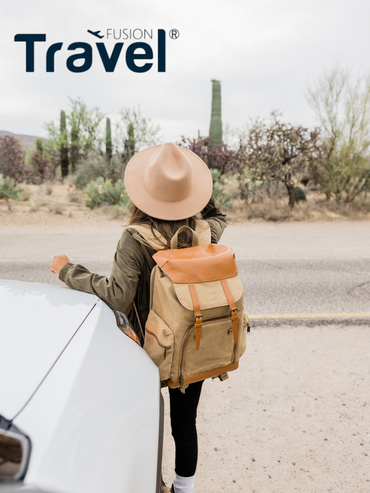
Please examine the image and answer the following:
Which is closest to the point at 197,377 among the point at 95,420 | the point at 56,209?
the point at 95,420

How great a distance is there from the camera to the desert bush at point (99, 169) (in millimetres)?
21794

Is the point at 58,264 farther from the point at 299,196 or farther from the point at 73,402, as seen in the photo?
the point at 299,196

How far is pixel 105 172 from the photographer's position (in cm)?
2222

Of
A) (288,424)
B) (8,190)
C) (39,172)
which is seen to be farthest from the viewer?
(39,172)

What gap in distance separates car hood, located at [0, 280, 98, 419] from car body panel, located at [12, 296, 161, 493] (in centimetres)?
3

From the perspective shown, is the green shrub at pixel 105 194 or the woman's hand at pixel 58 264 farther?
the green shrub at pixel 105 194

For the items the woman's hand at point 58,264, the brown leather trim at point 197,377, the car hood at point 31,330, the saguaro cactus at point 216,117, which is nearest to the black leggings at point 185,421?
the brown leather trim at point 197,377

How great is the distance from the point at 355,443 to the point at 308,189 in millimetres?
23345

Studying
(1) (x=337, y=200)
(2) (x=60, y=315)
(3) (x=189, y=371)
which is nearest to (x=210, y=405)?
(3) (x=189, y=371)

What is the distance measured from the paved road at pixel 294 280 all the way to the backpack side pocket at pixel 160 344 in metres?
3.21

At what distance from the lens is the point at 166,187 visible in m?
1.76

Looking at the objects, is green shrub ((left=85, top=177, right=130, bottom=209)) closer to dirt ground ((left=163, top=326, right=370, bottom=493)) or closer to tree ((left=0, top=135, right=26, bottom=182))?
tree ((left=0, top=135, right=26, bottom=182))

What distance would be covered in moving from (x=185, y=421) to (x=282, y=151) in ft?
46.7

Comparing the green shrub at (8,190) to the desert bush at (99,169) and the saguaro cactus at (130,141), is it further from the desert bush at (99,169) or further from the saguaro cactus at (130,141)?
the saguaro cactus at (130,141)
